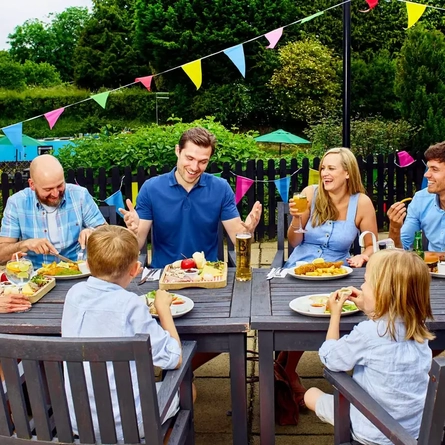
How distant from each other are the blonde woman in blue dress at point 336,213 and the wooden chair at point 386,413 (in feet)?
5.18

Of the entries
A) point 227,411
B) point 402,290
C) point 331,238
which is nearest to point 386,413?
point 402,290

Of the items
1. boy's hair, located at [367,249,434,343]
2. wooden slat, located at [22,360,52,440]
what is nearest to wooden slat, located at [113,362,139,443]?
wooden slat, located at [22,360,52,440]

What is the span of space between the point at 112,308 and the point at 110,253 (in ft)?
0.64

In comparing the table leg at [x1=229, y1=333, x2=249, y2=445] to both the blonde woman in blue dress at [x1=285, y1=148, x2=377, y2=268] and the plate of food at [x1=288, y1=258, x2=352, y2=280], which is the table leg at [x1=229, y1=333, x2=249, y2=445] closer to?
the plate of food at [x1=288, y1=258, x2=352, y2=280]

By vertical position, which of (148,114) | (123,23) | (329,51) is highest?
(123,23)

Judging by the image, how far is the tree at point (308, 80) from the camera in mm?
21344

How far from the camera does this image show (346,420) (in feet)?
7.45

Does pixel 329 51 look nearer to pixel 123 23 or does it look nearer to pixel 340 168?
pixel 123 23

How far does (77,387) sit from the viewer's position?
1886 millimetres

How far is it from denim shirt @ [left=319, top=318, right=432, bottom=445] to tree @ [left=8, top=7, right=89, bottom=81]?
52.1 meters

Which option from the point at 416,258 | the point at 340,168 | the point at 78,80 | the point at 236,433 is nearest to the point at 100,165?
the point at 340,168

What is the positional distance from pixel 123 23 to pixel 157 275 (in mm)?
33857

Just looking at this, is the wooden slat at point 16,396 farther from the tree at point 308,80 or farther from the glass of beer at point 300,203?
the tree at point 308,80

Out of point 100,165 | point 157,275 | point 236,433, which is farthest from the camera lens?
point 100,165
